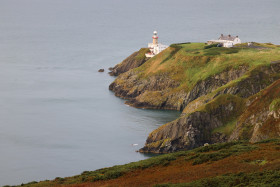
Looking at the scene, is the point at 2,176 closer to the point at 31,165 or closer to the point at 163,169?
the point at 31,165

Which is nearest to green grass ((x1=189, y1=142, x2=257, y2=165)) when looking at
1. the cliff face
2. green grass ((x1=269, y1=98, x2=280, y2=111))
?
the cliff face

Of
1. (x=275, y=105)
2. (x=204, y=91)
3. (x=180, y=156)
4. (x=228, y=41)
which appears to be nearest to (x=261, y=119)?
(x=275, y=105)

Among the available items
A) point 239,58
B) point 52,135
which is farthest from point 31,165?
point 239,58

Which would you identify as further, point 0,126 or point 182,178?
point 0,126

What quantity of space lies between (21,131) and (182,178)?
68294 mm

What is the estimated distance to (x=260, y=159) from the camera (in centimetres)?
5256

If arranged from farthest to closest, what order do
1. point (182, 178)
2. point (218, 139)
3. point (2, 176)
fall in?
point (218, 139), point (2, 176), point (182, 178)

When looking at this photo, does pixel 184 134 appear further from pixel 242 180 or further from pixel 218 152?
pixel 242 180

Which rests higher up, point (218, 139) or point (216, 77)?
point (216, 77)

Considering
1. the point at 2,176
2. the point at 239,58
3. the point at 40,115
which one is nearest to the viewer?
the point at 2,176

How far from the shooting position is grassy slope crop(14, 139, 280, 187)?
4797 cm

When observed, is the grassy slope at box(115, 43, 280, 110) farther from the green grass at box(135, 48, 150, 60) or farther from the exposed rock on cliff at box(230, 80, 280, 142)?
the exposed rock on cliff at box(230, 80, 280, 142)

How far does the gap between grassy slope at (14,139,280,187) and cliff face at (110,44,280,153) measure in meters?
24.9

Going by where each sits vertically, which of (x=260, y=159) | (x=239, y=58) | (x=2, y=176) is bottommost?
(x=2, y=176)
